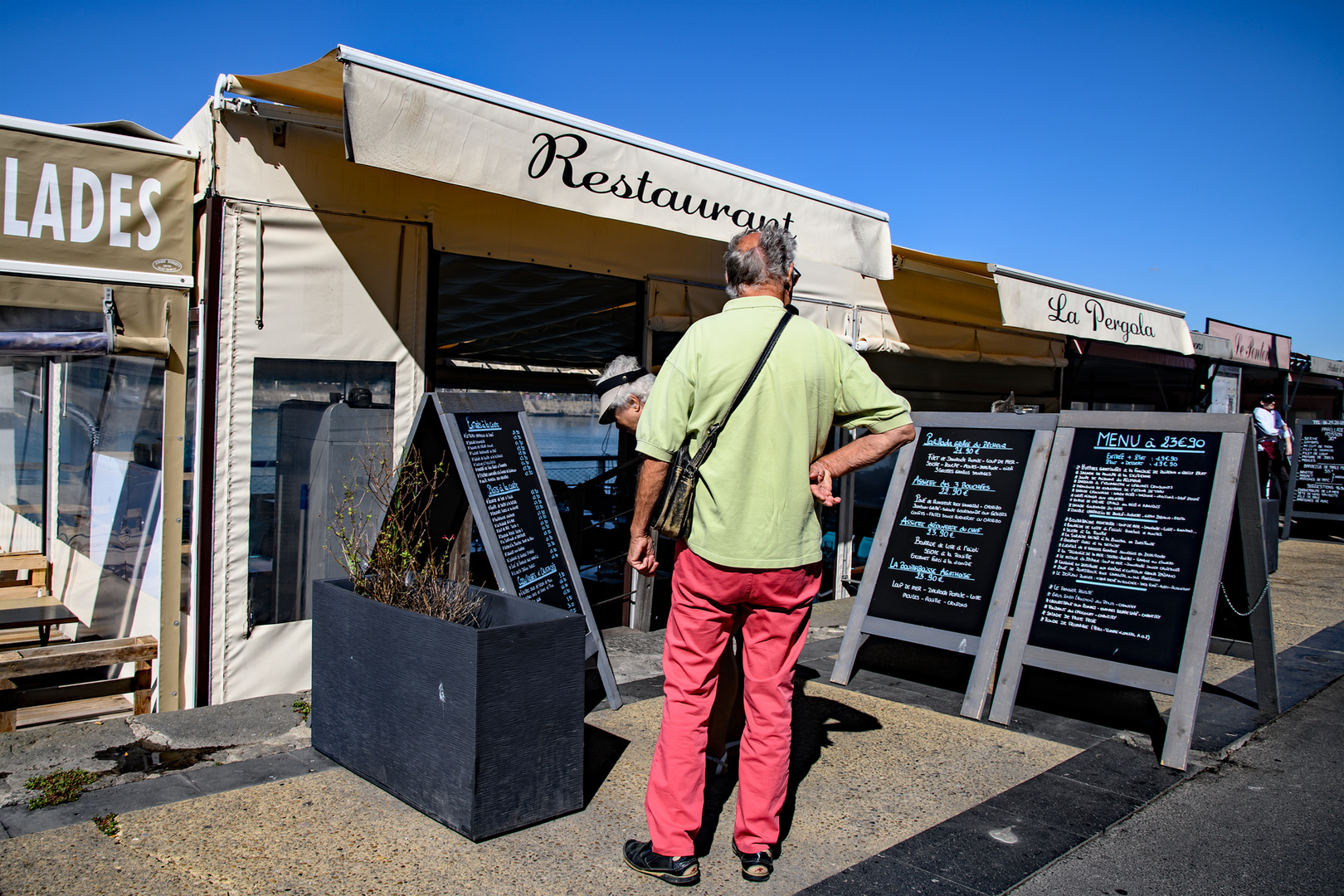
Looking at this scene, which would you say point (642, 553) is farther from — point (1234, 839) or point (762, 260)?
point (1234, 839)

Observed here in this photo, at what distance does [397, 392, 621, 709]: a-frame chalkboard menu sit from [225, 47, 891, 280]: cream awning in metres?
1.02

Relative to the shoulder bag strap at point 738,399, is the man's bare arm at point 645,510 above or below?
below

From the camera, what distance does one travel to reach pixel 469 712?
282cm

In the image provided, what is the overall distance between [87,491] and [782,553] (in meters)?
4.59

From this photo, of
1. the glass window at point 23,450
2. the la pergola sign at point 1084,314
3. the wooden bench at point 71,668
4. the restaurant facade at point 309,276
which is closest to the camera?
the wooden bench at point 71,668

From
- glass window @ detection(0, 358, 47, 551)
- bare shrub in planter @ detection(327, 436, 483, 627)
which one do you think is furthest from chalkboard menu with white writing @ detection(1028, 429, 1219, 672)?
glass window @ detection(0, 358, 47, 551)

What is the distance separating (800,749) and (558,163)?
111 inches

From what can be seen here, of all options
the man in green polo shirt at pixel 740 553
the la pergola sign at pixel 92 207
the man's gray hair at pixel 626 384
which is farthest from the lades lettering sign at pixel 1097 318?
the la pergola sign at pixel 92 207

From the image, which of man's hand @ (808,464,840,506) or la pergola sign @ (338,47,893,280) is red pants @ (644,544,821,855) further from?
la pergola sign @ (338,47,893,280)

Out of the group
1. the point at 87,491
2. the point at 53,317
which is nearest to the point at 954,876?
the point at 53,317

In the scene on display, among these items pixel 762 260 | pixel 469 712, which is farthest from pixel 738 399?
pixel 469 712

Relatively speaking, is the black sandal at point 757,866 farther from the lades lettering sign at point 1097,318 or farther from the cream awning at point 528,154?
the lades lettering sign at point 1097,318

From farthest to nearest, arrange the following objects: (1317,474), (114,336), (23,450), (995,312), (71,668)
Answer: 1. (1317,474)
2. (995,312)
3. (23,450)
4. (71,668)
5. (114,336)

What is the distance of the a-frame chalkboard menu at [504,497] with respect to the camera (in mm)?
4012
